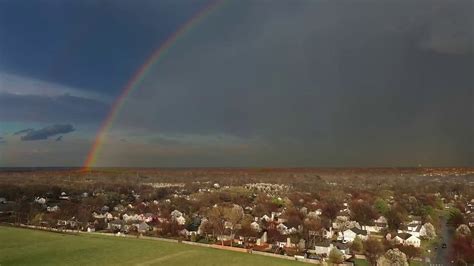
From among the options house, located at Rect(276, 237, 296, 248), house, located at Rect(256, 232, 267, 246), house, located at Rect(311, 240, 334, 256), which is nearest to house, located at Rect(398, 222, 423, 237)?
house, located at Rect(311, 240, 334, 256)

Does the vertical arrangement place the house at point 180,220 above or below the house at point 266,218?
below

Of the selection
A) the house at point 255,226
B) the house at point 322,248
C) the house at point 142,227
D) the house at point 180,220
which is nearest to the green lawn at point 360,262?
the house at point 322,248

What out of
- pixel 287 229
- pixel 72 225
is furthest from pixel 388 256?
pixel 72 225

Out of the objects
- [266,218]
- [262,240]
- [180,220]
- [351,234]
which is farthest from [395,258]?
[180,220]

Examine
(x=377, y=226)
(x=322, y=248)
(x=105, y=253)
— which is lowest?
A: (x=105, y=253)

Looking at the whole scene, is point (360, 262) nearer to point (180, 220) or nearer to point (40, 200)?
point (180, 220)

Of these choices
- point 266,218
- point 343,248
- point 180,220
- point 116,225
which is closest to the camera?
point 343,248

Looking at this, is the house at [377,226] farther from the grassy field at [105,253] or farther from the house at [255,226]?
the grassy field at [105,253]

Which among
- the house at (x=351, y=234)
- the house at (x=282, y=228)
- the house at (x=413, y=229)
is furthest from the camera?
the house at (x=282, y=228)

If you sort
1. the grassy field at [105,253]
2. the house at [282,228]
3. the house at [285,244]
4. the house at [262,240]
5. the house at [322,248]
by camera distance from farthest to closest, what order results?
1. the house at [282,228]
2. the house at [262,240]
3. the house at [285,244]
4. the house at [322,248]
5. the grassy field at [105,253]

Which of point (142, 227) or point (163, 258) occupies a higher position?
point (142, 227)
